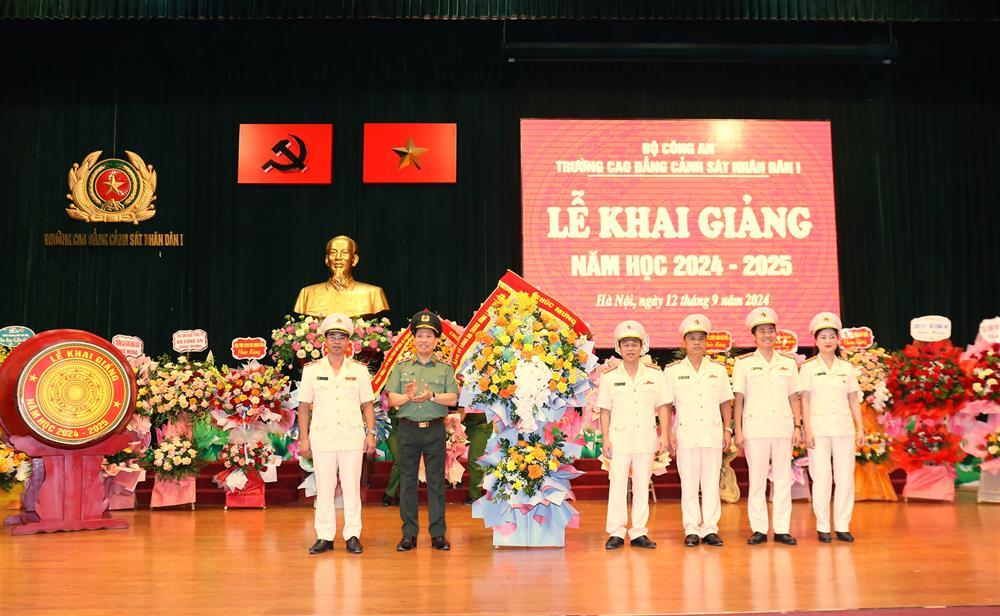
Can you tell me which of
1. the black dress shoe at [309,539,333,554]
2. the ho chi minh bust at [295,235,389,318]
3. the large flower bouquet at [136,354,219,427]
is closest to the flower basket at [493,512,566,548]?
the black dress shoe at [309,539,333,554]

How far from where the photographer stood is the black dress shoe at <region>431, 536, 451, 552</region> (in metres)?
5.78

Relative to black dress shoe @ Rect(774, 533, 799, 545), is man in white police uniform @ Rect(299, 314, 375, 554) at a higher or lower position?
higher

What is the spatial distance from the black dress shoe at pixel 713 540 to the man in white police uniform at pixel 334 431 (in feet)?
7.48

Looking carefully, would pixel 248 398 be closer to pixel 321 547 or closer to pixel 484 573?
pixel 321 547

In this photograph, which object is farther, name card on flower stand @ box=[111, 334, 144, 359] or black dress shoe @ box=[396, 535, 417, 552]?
name card on flower stand @ box=[111, 334, 144, 359]

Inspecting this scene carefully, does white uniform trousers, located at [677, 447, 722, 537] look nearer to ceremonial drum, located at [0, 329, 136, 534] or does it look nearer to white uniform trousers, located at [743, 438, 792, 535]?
white uniform trousers, located at [743, 438, 792, 535]

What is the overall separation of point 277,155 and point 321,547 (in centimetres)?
722

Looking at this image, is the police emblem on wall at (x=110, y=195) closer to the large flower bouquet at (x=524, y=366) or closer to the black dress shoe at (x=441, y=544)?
the large flower bouquet at (x=524, y=366)

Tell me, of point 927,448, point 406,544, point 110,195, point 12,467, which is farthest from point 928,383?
point 110,195

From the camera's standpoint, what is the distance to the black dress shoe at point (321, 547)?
18.5ft

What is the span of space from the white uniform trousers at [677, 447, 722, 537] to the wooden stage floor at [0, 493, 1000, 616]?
0.21m

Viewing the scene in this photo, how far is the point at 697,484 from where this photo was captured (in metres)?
5.94

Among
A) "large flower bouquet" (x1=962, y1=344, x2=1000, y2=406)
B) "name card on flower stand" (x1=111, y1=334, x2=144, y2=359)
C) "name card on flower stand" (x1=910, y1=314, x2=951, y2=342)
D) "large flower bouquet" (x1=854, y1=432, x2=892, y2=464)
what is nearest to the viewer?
"large flower bouquet" (x1=962, y1=344, x2=1000, y2=406)

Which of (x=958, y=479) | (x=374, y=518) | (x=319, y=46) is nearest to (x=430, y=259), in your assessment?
(x=319, y=46)
